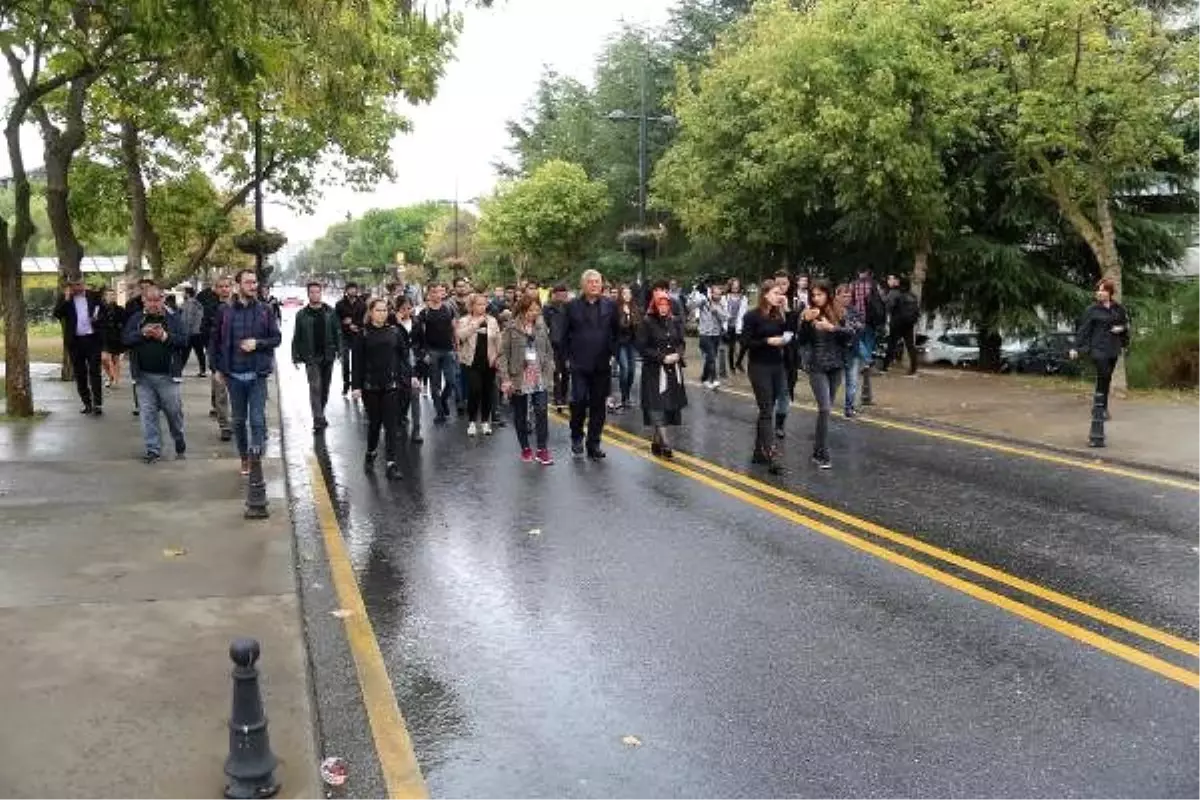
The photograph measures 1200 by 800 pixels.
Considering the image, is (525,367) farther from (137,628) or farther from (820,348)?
(137,628)

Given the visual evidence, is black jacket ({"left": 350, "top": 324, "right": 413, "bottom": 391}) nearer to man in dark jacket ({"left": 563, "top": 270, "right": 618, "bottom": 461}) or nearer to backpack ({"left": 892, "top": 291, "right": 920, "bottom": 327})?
man in dark jacket ({"left": 563, "top": 270, "right": 618, "bottom": 461})

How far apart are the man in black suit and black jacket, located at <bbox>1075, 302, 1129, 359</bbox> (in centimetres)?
1218

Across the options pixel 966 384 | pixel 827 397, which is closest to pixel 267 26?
pixel 827 397

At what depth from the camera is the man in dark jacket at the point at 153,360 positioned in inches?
439

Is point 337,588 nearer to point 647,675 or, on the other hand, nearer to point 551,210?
point 647,675

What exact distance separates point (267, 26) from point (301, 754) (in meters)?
7.27

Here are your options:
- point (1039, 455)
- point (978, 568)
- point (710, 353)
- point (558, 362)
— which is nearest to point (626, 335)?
point (558, 362)

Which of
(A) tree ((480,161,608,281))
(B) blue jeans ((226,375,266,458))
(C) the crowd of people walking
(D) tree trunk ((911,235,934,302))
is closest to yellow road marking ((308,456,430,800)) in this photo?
(C) the crowd of people walking

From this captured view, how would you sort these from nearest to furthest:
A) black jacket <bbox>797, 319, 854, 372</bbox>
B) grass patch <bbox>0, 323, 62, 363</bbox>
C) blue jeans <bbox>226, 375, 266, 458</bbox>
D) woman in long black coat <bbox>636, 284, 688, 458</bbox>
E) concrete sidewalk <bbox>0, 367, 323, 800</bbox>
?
1. concrete sidewalk <bbox>0, 367, 323, 800</bbox>
2. blue jeans <bbox>226, 375, 266, 458</bbox>
3. woman in long black coat <bbox>636, 284, 688, 458</bbox>
4. black jacket <bbox>797, 319, 854, 372</bbox>
5. grass patch <bbox>0, 323, 62, 363</bbox>

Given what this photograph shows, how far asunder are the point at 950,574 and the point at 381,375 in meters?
5.94

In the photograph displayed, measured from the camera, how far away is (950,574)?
7.13 metres

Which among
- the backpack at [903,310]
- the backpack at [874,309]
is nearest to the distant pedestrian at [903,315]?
the backpack at [903,310]

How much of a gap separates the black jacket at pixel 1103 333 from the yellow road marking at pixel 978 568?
529 centimetres

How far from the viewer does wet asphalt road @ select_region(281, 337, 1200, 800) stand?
4465 mm
